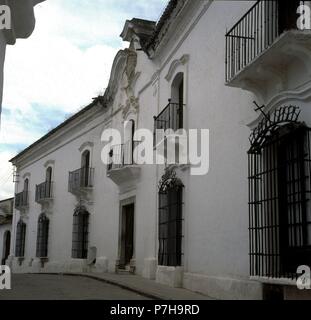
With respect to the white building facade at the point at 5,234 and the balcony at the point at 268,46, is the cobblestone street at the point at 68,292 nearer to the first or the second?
the balcony at the point at 268,46

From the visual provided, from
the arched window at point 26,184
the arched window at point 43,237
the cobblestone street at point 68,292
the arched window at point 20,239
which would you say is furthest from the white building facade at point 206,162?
the arched window at point 26,184

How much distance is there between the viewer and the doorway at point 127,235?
15.2 m

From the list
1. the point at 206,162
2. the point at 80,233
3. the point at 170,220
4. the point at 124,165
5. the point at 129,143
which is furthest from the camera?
the point at 80,233

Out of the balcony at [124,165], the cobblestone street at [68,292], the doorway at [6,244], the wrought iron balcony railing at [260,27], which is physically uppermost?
the wrought iron balcony railing at [260,27]

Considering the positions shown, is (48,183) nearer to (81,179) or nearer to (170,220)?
(81,179)

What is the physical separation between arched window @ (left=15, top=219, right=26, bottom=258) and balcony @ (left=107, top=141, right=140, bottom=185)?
1099 cm

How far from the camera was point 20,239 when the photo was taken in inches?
1025

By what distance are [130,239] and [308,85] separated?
9250 millimetres

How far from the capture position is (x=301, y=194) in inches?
275

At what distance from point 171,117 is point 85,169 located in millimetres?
7794

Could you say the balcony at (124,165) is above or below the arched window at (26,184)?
below

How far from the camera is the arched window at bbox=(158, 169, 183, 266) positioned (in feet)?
37.1

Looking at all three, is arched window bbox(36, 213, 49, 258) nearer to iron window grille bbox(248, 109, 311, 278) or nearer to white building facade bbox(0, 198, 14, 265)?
white building facade bbox(0, 198, 14, 265)

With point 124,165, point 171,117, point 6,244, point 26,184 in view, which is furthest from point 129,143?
point 6,244
